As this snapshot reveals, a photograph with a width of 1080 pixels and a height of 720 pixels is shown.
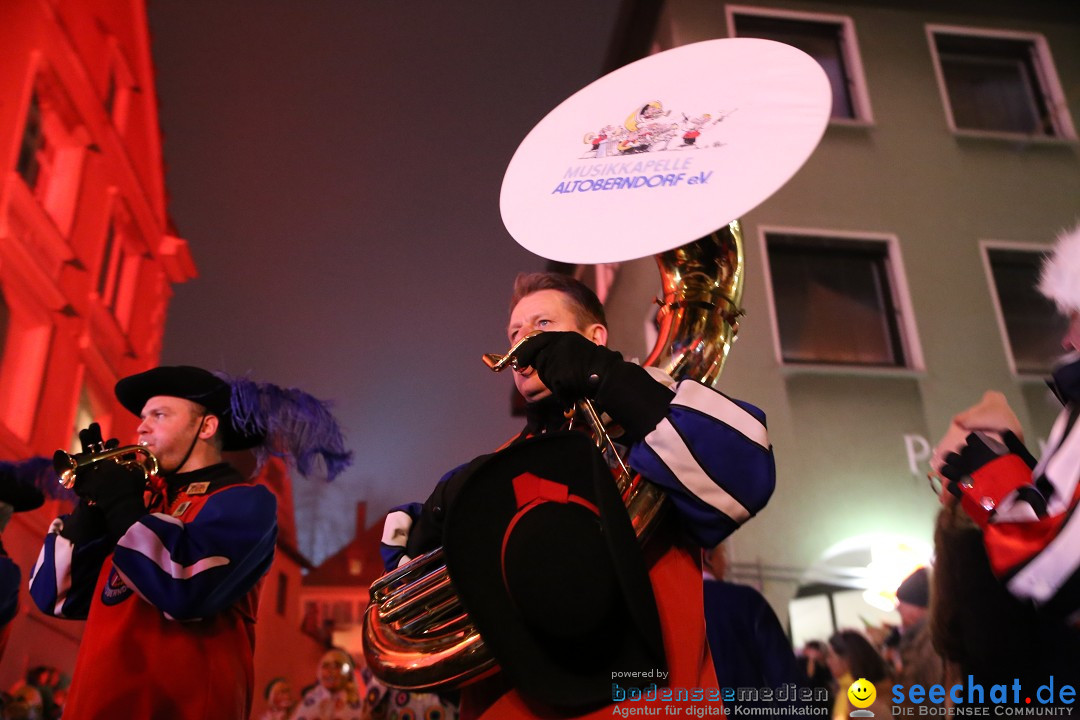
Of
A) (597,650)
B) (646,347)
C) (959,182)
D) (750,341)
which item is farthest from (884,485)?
(597,650)

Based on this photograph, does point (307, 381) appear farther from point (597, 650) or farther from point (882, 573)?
point (597, 650)

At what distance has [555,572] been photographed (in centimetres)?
116

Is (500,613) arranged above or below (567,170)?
below

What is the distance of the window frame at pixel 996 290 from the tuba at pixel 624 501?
558 centimetres

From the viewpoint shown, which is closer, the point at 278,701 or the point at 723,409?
the point at 723,409

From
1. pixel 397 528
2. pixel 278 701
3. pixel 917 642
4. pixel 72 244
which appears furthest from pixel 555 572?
pixel 72 244

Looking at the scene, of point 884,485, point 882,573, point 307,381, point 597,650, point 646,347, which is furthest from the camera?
point 646,347

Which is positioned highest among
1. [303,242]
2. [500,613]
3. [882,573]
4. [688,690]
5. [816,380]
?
[303,242]

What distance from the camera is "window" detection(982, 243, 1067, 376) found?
21.3 feet

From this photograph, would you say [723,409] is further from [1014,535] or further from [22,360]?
[22,360]

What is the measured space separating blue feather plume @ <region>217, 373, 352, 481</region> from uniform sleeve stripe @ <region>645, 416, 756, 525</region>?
1.40 metres

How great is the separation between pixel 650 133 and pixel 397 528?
1.03m

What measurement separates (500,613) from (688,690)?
318 mm

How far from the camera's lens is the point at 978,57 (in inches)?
313
